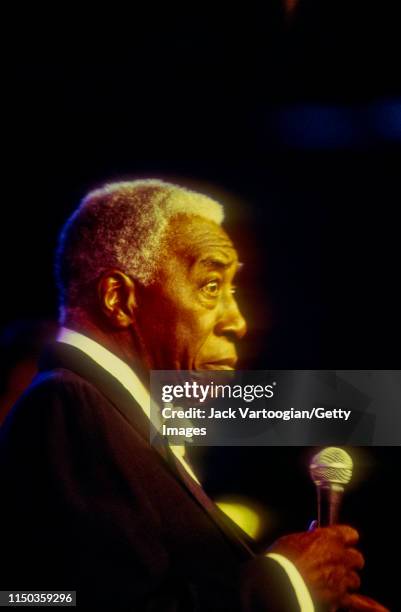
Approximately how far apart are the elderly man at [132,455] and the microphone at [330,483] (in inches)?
1.4

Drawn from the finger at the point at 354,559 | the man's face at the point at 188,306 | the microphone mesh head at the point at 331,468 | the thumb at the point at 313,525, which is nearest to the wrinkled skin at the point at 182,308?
the man's face at the point at 188,306

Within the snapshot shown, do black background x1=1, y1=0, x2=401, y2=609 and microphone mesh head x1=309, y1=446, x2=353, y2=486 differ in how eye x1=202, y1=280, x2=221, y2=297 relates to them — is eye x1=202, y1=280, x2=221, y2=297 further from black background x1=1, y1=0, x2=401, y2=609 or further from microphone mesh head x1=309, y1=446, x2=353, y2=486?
microphone mesh head x1=309, y1=446, x2=353, y2=486

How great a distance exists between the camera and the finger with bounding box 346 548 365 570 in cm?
177

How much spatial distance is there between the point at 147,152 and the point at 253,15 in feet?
1.89

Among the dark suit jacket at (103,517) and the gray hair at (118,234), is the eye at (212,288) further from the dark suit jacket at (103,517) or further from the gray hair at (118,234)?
the dark suit jacket at (103,517)

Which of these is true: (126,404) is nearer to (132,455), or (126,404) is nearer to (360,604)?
(132,455)

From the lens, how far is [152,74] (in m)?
2.27

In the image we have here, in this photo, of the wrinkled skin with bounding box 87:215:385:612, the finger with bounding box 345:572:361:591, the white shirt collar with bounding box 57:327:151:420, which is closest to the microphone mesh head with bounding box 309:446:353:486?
the finger with bounding box 345:572:361:591

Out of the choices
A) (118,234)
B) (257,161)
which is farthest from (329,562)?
(257,161)

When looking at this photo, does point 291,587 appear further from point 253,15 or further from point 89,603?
point 253,15

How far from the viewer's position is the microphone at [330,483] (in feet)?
5.73

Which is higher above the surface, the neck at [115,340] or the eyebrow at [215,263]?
the eyebrow at [215,263]

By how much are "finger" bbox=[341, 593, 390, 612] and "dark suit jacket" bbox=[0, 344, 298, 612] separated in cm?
20

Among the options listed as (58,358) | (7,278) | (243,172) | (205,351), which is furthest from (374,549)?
(7,278)
